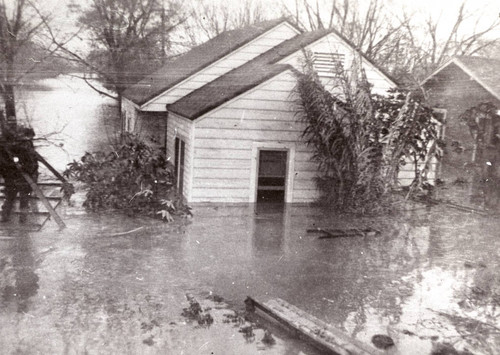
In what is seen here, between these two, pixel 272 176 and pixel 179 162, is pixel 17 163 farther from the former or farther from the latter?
pixel 272 176

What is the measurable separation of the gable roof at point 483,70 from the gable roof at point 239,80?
5.39 m

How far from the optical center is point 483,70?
55.5ft

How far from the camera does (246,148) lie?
1301cm

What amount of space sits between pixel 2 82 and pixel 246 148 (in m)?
6.70

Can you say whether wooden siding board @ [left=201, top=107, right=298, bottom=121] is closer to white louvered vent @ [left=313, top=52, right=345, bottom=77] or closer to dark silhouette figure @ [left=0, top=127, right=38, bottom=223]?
white louvered vent @ [left=313, top=52, right=345, bottom=77]

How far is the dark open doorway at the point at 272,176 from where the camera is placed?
1330cm

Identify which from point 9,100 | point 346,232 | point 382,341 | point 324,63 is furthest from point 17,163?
point 324,63

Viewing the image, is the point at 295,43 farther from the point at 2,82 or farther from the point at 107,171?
the point at 2,82

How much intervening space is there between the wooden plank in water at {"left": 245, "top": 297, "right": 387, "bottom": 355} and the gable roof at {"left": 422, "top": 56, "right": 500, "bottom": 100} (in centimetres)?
1269

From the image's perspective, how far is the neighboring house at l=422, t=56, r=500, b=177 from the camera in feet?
54.9

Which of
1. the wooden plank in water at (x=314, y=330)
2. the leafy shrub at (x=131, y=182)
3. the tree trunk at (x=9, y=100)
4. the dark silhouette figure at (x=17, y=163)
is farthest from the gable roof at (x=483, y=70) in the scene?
the tree trunk at (x=9, y=100)

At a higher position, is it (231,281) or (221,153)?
(221,153)

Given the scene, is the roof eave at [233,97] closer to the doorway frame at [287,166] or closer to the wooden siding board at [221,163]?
the wooden siding board at [221,163]

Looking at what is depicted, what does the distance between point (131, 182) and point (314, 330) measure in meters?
7.39
